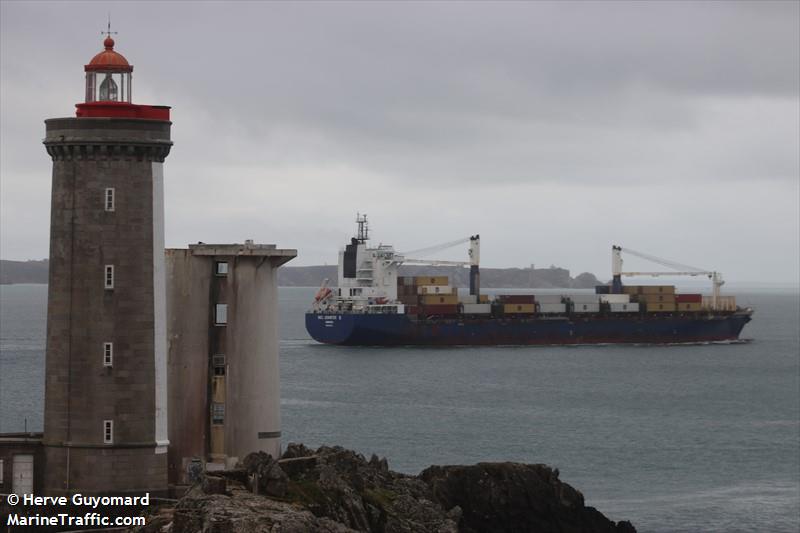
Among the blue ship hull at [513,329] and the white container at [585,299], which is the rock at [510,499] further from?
the white container at [585,299]

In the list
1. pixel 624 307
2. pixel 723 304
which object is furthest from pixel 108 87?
pixel 723 304

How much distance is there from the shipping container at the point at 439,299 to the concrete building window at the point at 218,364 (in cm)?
8226

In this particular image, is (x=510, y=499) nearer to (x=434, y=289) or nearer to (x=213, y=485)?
(x=213, y=485)

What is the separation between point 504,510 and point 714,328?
289ft

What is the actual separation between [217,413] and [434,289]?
8467cm

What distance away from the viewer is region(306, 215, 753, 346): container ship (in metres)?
101

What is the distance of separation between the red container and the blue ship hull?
1.91ft

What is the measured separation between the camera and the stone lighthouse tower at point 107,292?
1948 centimetres

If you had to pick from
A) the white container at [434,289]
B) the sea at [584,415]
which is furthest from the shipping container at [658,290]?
the white container at [434,289]

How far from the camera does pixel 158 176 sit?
19.7 m

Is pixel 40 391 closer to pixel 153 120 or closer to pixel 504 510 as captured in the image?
pixel 504 510

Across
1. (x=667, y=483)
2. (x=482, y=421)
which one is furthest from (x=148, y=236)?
(x=482, y=421)

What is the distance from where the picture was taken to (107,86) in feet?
65.0

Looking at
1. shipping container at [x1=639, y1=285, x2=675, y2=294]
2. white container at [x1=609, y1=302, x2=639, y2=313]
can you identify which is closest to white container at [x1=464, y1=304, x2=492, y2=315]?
white container at [x1=609, y1=302, x2=639, y2=313]
